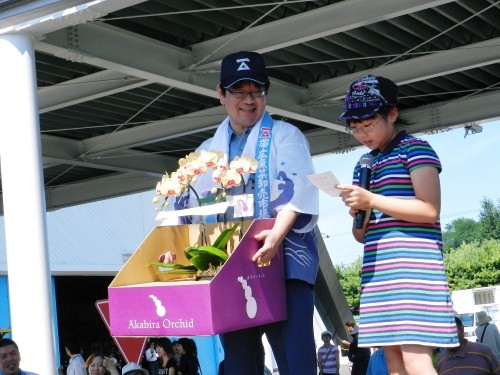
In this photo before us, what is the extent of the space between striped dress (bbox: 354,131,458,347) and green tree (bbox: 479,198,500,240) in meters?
125

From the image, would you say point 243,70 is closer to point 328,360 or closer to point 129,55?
point 129,55

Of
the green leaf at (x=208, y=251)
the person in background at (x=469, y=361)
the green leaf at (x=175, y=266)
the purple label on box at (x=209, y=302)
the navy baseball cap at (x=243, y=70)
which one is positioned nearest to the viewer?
the purple label on box at (x=209, y=302)

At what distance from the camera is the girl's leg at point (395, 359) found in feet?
11.7

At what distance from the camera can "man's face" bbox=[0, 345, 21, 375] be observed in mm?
7461

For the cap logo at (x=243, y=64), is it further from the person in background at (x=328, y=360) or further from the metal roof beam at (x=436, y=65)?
the person in background at (x=328, y=360)

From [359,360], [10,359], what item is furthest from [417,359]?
[359,360]

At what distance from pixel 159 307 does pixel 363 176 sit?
0.98 metres

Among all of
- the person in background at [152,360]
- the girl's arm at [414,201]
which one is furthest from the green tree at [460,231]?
the girl's arm at [414,201]

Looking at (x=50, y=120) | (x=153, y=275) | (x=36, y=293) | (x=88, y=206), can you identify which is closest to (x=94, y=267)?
(x=88, y=206)

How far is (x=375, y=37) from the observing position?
12609 mm

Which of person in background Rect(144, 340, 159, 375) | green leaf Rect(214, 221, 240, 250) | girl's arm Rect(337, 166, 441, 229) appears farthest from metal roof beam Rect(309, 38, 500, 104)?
person in background Rect(144, 340, 159, 375)

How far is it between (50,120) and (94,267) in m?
13.7

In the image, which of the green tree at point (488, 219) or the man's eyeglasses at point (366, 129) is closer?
the man's eyeglasses at point (366, 129)

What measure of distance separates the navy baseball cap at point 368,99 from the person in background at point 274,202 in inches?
23.7
